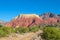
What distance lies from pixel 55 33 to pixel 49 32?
5.45 feet

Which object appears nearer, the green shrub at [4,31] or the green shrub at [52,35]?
the green shrub at [52,35]

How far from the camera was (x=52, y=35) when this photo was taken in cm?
3178

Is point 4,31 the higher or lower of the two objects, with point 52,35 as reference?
higher

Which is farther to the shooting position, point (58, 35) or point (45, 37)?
point (45, 37)

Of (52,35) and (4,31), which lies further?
(4,31)

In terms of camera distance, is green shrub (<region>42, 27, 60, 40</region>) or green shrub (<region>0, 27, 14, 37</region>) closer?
green shrub (<region>42, 27, 60, 40</region>)

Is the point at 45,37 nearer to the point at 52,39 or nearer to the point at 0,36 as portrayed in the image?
the point at 52,39

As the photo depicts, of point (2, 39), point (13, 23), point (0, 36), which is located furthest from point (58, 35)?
point (13, 23)

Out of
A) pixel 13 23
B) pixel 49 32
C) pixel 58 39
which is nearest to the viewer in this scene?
pixel 58 39

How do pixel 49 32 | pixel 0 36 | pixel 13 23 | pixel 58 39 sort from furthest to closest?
pixel 13 23 < pixel 0 36 < pixel 49 32 < pixel 58 39

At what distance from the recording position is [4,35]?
127ft

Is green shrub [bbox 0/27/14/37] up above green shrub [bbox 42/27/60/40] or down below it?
above

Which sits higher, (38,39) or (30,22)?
(30,22)

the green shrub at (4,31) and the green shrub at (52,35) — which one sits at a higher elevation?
the green shrub at (4,31)
